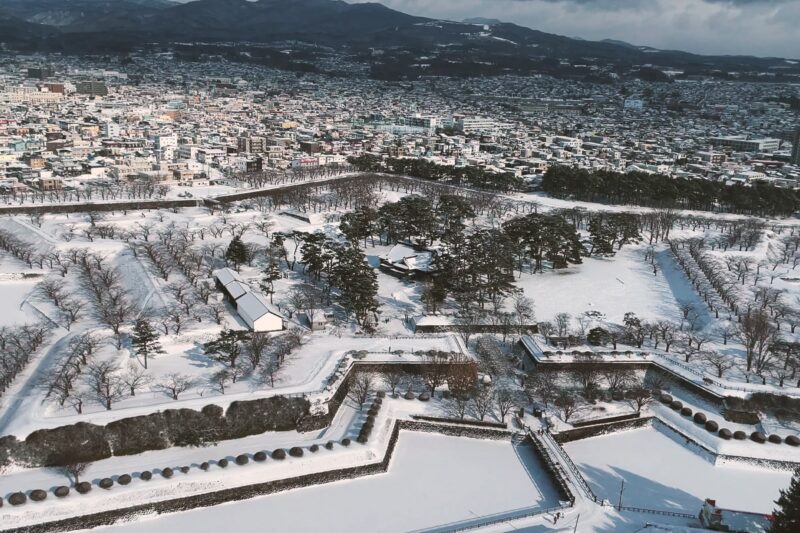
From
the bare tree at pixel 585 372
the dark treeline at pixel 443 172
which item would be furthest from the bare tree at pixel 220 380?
the dark treeline at pixel 443 172

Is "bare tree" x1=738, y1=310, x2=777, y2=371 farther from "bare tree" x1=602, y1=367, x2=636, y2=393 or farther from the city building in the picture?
the city building

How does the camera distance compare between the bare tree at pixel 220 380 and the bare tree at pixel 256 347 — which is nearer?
the bare tree at pixel 220 380

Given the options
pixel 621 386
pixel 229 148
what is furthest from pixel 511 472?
pixel 229 148

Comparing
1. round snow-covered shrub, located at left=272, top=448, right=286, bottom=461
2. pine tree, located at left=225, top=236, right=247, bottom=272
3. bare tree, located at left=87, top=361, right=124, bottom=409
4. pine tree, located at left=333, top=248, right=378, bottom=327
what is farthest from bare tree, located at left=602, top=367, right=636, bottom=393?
pine tree, located at left=225, top=236, right=247, bottom=272

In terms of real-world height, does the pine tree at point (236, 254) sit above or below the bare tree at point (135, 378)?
above

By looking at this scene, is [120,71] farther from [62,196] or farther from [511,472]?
[511,472]

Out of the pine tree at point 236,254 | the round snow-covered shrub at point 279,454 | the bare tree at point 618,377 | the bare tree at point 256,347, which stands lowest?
the round snow-covered shrub at point 279,454

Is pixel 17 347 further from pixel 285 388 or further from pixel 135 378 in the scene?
pixel 285 388

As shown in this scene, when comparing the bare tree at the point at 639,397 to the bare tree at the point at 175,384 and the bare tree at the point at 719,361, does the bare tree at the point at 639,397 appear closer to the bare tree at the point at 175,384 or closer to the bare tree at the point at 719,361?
the bare tree at the point at 719,361
